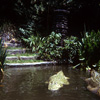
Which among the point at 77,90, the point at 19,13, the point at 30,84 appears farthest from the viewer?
the point at 19,13

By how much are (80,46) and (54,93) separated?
382 cm

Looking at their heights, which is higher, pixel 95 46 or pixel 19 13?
pixel 19 13

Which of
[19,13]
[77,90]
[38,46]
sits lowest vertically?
[77,90]

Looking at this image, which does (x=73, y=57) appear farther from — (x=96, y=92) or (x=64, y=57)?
(x=96, y=92)

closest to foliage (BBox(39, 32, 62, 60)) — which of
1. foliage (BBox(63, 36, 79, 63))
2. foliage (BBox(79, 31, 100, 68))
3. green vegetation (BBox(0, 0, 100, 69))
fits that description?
green vegetation (BBox(0, 0, 100, 69))

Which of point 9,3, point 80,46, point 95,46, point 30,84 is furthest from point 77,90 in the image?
point 9,3

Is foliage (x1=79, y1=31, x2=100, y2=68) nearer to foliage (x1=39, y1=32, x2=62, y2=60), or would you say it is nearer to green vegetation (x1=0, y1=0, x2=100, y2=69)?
green vegetation (x1=0, y1=0, x2=100, y2=69)

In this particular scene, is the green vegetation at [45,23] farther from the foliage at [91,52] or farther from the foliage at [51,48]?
the foliage at [91,52]

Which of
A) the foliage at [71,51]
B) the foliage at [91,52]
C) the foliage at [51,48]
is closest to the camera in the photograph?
the foliage at [91,52]

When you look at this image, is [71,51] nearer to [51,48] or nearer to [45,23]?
[51,48]

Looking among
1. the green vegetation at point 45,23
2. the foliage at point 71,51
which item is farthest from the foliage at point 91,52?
the foliage at point 71,51

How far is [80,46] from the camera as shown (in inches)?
260

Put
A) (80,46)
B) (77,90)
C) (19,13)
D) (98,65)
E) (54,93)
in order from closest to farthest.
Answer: (54,93) < (77,90) < (98,65) < (80,46) < (19,13)

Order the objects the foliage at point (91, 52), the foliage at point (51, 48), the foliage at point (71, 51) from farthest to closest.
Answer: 1. the foliage at point (51, 48)
2. the foliage at point (71, 51)
3. the foliage at point (91, 52)
